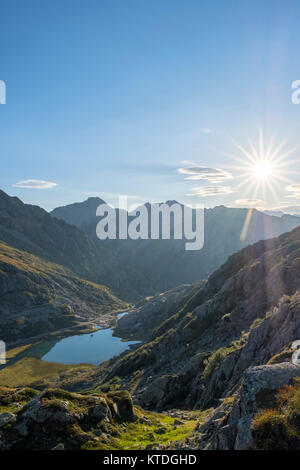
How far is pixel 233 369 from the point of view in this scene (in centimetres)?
3325

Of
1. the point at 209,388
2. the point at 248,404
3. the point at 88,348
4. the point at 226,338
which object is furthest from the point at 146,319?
the point at 248,404

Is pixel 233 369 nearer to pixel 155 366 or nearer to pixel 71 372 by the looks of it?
pixel 155 366

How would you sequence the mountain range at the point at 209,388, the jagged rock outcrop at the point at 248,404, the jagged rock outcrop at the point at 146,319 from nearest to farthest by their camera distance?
the jagged rock outcrop at the point at 248,404
the mountain range at the point at 209,388
the jagged rock outcrop at the point at 146,319

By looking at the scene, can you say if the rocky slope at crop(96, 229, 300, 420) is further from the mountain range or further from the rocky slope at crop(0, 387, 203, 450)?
the rocky slope at crop(0, 387, 203, 450)

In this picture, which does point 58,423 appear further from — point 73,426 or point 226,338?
point 226,338

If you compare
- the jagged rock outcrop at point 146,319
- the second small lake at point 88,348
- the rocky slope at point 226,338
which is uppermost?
the rocky slope at point 226,338

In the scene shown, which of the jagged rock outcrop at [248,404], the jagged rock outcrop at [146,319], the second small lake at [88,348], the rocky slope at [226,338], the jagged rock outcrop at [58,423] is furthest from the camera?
the jagged rock outcrop at [146,319]

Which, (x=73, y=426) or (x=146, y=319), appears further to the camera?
(x=146, y=319)

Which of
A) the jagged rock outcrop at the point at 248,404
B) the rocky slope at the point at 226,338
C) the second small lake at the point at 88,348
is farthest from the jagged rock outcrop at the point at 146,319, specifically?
the jagged rock outcrop at the point at 248,404

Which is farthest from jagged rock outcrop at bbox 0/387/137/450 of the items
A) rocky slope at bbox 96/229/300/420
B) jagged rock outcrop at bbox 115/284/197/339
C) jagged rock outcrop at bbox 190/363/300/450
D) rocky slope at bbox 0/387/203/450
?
jagged rock outcrop at bbox 115/284/197/339

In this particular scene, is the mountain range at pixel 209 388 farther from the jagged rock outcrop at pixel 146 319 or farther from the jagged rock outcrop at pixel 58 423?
the jagged rock outcrop at pixel 146 319
